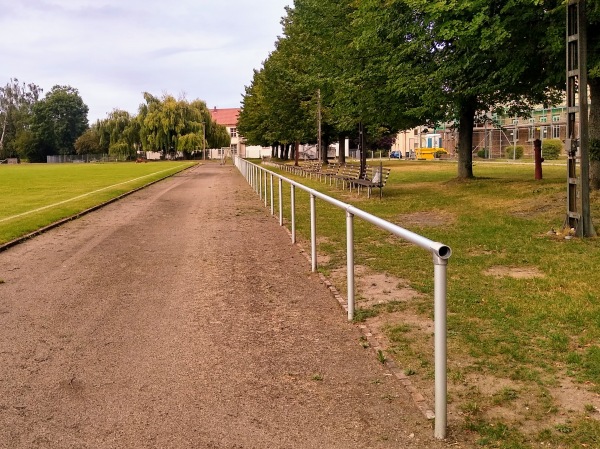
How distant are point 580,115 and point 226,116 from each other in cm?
13117

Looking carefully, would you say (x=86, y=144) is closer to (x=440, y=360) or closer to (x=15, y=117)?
(x=15, y=117)

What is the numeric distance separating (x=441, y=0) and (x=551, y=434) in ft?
37.6

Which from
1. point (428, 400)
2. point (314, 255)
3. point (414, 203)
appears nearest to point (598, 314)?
point (428, 400)

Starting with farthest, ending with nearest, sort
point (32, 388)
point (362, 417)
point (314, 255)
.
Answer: point (314, 255), point (32, 388), point (362, 417)

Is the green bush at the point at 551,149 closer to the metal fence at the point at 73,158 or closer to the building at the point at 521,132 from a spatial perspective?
the building at the point at 521,132

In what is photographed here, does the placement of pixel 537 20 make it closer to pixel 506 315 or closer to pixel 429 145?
pixel 506 315

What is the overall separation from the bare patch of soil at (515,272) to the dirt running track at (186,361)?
2.10 meters

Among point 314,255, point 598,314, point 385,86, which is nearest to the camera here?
point 598,314

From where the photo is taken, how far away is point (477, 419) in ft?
11.2

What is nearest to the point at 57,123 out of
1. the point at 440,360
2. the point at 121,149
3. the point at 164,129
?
the point at 121,149

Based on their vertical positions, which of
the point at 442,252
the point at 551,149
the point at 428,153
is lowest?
the point at 442,252

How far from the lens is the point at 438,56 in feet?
57.6

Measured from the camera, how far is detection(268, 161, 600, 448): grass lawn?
3.43m

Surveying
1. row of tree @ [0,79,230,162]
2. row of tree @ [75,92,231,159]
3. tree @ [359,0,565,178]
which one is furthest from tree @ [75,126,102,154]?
tree @ [359,0,565,178]
